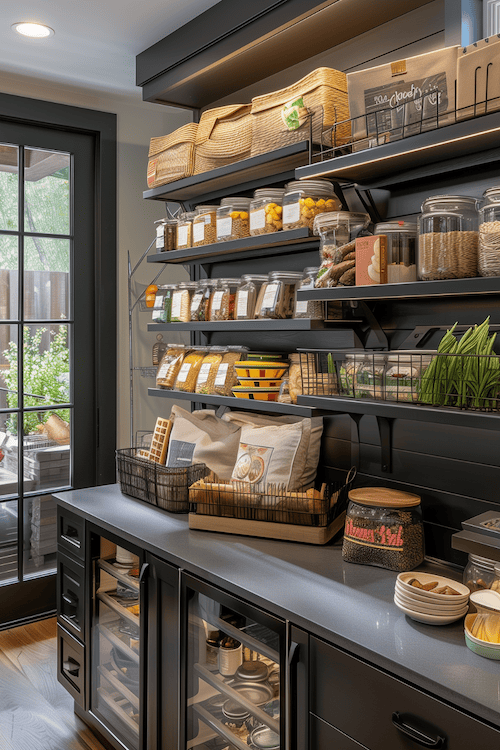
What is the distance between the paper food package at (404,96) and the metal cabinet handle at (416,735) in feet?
4.49

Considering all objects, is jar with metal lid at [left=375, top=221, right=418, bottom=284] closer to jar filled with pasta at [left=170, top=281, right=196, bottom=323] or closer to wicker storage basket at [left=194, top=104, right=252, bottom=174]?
wicker storage basket at [left=194, top=104, right=252, bottom=174]

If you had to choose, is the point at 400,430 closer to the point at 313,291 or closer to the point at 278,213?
the point at 313,291

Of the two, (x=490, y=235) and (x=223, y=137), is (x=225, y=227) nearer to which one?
(x=223, y=137)

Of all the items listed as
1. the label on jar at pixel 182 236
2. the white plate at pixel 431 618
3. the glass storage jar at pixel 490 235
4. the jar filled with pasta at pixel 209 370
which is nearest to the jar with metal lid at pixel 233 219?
the label on jar at pixel 182 236

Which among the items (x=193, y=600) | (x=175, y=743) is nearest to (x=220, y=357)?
(x=193, y=600)

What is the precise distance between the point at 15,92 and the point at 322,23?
5.81 feet

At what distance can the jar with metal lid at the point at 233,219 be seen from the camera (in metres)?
2.35

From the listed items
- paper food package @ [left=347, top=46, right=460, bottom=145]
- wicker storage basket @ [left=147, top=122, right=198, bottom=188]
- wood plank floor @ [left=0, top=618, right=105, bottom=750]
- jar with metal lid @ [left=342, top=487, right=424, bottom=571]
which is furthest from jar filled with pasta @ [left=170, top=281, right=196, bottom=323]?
wood plank floor @ [left=0, top=618, right=105, bottom=750]

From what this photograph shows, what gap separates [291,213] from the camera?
6.86 ft

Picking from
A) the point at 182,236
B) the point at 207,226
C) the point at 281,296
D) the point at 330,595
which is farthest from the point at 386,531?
the point at 182,236

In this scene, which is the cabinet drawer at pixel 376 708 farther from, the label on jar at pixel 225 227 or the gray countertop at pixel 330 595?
the label on jar at pixel 225 227

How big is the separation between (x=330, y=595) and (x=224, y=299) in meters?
1.21

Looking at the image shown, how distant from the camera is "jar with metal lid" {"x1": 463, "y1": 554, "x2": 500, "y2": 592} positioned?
1501 mm

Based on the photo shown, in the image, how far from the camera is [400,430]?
2.07m
